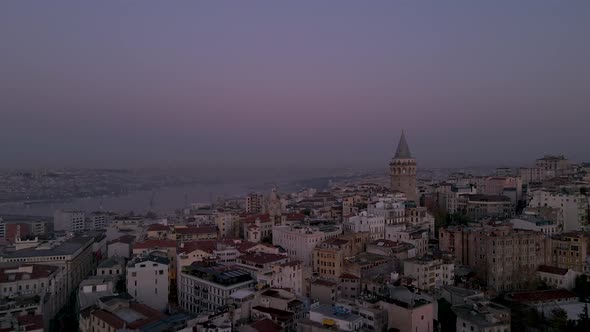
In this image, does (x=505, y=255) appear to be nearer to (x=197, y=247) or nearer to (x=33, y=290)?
(x=197, y=247)

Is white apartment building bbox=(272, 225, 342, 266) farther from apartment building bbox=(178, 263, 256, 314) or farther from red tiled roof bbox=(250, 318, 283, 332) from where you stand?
red tiled roof bbox=(250, 318, 283, 332)

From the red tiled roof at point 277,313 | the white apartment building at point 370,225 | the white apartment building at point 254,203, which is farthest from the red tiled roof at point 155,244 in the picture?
the white apartment building at point 254,203

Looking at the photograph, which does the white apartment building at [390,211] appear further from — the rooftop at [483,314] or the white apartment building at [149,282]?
the white apartment building at [149,282]

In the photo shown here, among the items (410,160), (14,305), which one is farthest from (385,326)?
(410,160)

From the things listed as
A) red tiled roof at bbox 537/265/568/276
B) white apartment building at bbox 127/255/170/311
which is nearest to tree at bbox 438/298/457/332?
red tiled roof at bbox 537/265/568/276

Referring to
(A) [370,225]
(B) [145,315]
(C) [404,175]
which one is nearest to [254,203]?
(C) [404,175]

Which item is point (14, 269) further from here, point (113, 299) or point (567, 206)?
point (567, 206)
